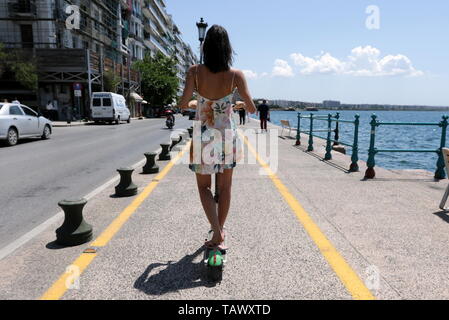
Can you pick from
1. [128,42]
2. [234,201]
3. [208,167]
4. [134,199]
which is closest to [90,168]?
[134,199]

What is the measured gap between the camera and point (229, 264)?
131 inches

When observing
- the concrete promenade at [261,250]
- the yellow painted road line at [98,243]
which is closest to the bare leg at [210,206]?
the concrete promenade at [261,250]

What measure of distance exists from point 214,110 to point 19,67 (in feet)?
98.0

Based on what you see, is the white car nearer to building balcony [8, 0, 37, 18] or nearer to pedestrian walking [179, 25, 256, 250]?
pedestrian walking [179, 25, 256, 250]

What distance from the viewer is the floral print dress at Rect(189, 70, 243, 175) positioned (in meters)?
3.21

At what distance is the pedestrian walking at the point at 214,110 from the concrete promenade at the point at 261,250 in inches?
19.8

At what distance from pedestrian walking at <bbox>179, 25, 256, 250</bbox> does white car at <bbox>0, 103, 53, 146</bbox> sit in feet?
41.1

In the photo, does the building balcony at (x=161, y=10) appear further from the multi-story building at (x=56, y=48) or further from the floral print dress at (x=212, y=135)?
the floral print dress at (x=212, y=135)

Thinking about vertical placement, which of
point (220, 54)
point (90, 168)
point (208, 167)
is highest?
point (220, 54)

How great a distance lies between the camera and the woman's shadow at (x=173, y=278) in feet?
9.48

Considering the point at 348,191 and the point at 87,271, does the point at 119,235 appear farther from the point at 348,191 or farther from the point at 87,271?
the point at 348,191

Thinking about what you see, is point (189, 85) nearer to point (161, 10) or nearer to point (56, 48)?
point (56, 48)
